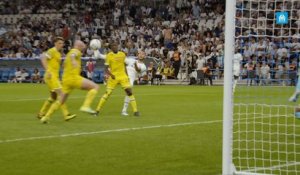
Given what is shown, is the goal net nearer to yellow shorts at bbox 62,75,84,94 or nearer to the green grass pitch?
the green grass pitch

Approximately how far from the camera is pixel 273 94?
25.1 metres

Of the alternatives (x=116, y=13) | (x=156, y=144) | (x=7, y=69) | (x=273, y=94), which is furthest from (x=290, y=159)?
(x=116, y=13)

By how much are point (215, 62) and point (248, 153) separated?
2577 cm

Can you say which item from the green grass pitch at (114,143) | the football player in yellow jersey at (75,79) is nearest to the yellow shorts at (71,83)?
the football player in yellow jersey at (75,79)

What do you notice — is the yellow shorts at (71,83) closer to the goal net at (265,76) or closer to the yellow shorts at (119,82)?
the yellow shorts at (119,82)

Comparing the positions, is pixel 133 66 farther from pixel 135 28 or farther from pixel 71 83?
pixel 135 28

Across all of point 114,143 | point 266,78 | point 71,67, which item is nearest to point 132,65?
point 71,67

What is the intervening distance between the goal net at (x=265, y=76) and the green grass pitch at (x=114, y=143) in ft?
1.73

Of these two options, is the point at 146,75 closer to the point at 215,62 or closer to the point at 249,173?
the point at 215,62

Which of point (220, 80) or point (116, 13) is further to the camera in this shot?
point (116, 13)

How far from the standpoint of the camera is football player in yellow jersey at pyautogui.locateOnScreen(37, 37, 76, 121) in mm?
15880

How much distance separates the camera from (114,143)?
457 inches

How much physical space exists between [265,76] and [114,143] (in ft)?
24.6

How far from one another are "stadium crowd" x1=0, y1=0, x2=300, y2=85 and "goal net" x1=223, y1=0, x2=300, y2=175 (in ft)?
52.5
